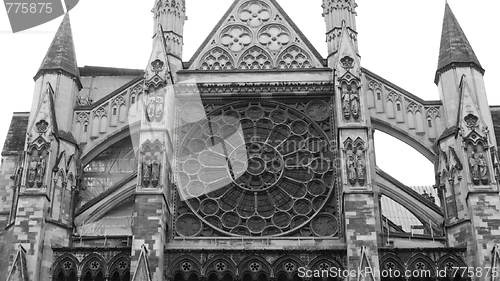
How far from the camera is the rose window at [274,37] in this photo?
27.0 m

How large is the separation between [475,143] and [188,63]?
404 inches

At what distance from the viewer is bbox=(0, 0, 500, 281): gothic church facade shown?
21562 mm

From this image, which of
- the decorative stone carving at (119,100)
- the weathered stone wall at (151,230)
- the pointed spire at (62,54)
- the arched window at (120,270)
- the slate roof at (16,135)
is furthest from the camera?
the decorative stone carving at (119,100)

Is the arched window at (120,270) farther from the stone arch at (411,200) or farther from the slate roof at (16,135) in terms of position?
the stone arch at (411,200)

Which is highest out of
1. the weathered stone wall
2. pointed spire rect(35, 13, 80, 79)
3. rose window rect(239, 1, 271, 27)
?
rose window rect(239, 1, 271, 27)

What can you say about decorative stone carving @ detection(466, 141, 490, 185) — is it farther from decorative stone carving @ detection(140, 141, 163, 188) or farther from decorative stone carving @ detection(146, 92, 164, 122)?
decorative stone carving @ detection(146, 92, 164, 122)

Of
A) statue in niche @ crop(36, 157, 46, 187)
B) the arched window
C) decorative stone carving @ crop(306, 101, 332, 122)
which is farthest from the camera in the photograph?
decorative stone carving @ crop(306, 101, 332, 122)

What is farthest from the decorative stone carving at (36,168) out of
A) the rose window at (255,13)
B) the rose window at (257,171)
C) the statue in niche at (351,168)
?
the rose window at (255,13)

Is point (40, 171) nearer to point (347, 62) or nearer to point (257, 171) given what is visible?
point (257, 171)

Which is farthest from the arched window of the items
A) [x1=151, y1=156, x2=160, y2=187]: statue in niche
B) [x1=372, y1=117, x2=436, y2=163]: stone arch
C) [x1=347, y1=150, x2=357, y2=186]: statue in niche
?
[x1=372, y1=117, x2=436, y2=163]: stone arch

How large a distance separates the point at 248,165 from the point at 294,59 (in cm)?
472

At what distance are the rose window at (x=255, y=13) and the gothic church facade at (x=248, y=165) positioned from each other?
1.06 ft

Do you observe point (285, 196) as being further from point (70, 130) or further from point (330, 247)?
point (70, 130)

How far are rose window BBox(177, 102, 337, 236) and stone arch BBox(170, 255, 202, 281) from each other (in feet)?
4.62
